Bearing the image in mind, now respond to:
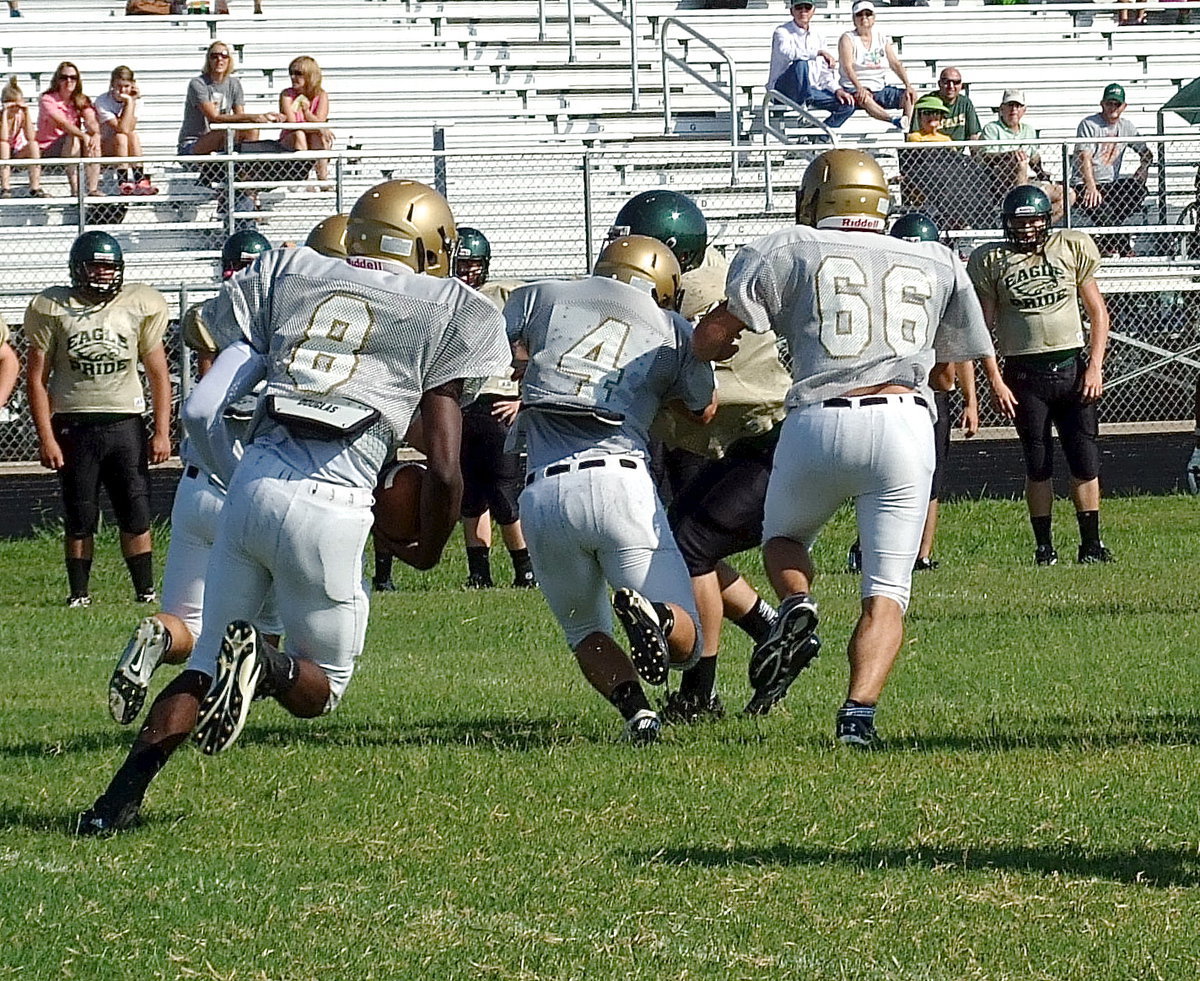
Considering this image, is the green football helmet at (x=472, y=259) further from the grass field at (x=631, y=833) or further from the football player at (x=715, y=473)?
the football player at (x=715, y=473)

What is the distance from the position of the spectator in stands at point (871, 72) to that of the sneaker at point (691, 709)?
11988mm

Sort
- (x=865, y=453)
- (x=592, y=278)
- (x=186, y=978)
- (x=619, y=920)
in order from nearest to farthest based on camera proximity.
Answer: (x=186, y=978) < (x=619, y=920) < (x=865, y=453) < (x=592, y=278)

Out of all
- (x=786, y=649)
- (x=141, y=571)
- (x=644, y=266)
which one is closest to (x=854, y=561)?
(x=141, y=571)

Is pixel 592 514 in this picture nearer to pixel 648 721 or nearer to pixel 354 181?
pixel 648 721

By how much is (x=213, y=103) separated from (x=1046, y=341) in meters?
7.62

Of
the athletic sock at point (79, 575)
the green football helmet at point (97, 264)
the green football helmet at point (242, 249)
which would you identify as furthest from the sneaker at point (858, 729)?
the athletic sock at point (79, 575)

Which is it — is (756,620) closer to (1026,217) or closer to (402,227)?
(402,227)

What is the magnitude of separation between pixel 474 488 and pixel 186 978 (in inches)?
310

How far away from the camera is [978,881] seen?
4.68m

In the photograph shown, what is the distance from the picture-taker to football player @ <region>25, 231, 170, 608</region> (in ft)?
36.7

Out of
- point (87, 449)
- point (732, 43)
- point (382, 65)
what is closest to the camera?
point (87, 449)

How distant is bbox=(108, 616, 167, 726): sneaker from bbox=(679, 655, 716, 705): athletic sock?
1.98m

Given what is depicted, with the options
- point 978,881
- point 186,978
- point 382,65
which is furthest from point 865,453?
point 382,65

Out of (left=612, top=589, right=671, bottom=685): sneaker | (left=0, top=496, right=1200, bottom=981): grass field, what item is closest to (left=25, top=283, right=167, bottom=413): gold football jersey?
(left=0, top=496, right=1200, bottom=981): grass field
